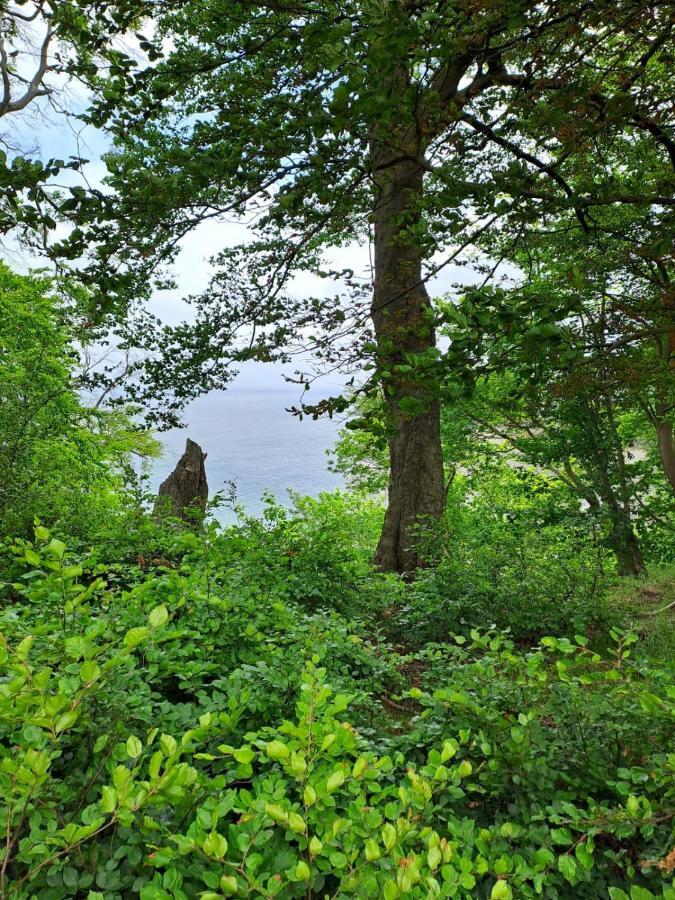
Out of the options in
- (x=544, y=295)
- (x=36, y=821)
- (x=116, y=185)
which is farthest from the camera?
(x=116, y=185)

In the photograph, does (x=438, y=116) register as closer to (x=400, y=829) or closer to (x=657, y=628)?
(x=400, y=829)

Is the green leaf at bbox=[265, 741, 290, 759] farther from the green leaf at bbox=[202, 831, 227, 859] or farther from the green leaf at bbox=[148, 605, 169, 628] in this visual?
the green leaf at bbox=[148, 605, 169, 628]

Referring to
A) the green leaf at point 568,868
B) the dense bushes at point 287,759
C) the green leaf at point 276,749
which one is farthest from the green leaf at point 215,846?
the green leaf at point 568,868

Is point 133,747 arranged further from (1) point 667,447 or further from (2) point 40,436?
(1) point 667,447

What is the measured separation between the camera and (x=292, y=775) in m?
1.63

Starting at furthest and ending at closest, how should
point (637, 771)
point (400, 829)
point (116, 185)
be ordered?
point (116, 185) < point (637, 771) < point (400, 829)

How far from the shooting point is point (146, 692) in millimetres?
2092

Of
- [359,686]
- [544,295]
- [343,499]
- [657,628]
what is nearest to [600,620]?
[657,628]

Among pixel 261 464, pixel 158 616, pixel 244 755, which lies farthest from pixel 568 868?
pixel 261 464

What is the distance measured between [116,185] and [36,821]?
9.29 feet

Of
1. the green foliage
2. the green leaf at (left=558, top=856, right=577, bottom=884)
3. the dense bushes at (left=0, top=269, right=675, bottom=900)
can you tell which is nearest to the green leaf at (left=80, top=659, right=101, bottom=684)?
the dense bushes at (left=0, top=269, right=675, bottom=900)

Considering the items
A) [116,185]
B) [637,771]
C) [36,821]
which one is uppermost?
[116,185]

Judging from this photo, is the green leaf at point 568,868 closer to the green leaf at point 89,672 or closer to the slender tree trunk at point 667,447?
the green leaf at point 89,672

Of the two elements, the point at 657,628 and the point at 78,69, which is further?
the point at 657,628
